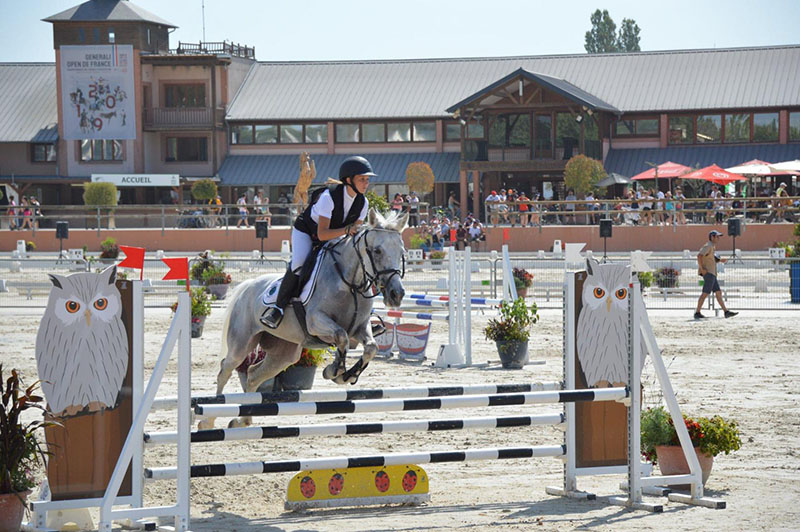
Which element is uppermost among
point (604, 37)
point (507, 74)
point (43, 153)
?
point (604, 37)

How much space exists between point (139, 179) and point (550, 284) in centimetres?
2815

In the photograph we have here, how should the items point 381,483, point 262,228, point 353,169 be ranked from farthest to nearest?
point 262,228
point 353,169
point 381,483

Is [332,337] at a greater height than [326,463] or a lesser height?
greater

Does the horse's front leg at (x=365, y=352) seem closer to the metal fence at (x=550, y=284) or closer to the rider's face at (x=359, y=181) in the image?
the rider's face at (x=359, y=181)

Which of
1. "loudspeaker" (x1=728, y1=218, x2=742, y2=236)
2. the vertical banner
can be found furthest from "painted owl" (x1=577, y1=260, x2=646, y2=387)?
the vertical banner

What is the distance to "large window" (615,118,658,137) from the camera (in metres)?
45.7

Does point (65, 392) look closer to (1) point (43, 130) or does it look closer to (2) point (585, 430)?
(2) point (585, 430)

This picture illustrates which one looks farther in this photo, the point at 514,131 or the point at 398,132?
the point at 398,132

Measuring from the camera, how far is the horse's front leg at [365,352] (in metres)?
7.52

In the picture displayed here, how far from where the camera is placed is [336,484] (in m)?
7.12

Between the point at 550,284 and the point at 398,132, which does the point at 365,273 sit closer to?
the point at 550,284

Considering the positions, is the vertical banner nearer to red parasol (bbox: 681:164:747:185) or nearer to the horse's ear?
red parasol (bbox: 681:164:747:185)

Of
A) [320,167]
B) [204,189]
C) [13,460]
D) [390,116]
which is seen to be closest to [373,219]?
[13,460]

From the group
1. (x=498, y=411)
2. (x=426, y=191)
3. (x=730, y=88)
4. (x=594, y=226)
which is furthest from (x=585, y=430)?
(x=730, y=88)
